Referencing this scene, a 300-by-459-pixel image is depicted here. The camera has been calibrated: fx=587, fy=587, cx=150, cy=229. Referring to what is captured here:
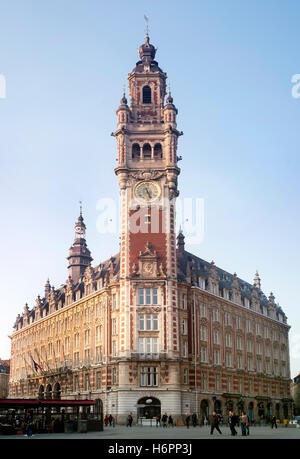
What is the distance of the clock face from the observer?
8819cm

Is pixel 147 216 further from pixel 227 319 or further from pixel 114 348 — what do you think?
pixel 227 319

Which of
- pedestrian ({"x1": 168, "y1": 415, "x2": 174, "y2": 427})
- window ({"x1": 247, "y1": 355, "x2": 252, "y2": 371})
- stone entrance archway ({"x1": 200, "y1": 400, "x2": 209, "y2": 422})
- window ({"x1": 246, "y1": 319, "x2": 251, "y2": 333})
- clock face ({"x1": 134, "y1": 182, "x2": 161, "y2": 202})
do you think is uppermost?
clock face ({"x1": 134, "y1": 182, "x2": 161, "y2": 202})

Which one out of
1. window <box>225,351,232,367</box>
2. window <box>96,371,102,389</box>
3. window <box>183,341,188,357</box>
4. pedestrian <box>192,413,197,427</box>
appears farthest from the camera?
window <box>225,351,232,367</box>

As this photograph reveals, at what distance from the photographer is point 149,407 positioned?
7988 centimetres

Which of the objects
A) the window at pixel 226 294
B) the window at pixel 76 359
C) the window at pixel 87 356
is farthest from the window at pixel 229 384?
the window at pixel 76 359

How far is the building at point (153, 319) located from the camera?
81.5 metres

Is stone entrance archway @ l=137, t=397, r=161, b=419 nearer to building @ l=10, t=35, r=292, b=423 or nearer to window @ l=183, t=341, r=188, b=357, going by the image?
building @ l=10, t=35, r=292, b=423

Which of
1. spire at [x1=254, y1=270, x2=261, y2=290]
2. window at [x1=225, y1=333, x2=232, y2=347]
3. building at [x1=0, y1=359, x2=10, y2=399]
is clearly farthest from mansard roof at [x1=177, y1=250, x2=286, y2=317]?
building at [x1=0, y1=359, x2=10, y2=399]

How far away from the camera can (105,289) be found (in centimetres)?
8981

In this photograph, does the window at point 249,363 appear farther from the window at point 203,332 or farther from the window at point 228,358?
the window at point 203,332

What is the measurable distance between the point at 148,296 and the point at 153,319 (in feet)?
11.1

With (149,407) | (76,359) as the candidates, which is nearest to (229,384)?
(149,407)

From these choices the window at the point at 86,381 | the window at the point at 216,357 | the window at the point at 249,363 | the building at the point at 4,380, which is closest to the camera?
the window at the point at 86,381

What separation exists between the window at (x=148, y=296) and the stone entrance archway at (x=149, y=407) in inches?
517
